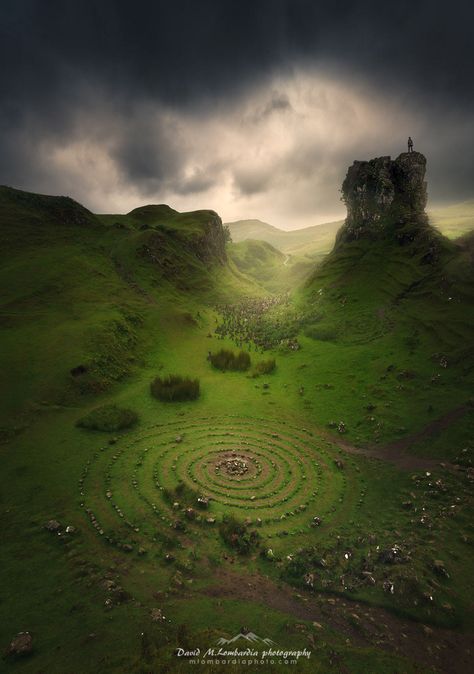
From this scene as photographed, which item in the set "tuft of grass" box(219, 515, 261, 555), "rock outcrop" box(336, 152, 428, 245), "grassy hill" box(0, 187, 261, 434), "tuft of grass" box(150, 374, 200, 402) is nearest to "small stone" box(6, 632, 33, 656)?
"tuft of grass" box(219, 515, 261, 555)

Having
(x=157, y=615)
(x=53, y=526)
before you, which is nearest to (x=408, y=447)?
(x=157, y=615)

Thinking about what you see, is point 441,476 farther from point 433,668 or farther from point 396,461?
point 433,668

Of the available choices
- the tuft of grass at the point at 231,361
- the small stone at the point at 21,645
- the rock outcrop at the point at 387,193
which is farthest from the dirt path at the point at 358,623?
the rock outcrop at the point at 387,193

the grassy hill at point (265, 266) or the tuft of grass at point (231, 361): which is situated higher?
the grassy hill at point (265, 266)

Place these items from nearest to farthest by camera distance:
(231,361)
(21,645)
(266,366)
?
(21,645) < (266,366) < (231,361)

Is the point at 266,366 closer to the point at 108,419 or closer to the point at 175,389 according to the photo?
the point at 175,389

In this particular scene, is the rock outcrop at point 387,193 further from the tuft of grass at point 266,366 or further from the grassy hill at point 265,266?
the grassy hill at point 265,266
